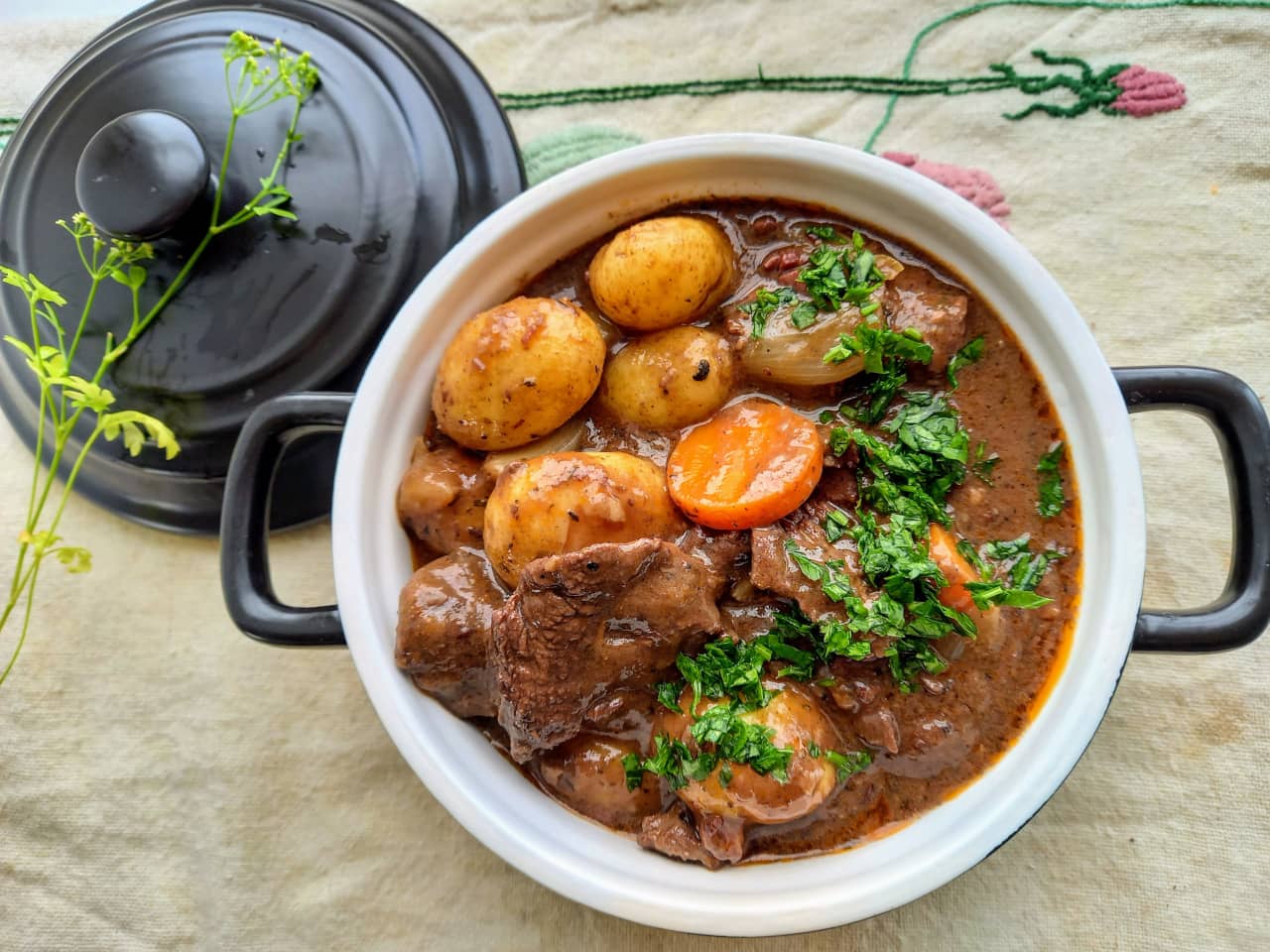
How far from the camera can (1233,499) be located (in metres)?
1.66

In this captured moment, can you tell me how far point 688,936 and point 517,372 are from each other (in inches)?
56.3

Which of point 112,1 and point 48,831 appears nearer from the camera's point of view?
point 48,831

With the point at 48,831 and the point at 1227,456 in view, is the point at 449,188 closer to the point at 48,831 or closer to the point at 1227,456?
the point at 1227,456

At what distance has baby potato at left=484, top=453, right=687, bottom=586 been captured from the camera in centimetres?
160

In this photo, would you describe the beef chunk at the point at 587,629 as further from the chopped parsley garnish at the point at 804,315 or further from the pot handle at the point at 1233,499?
the pot handle at the point at 1233,499

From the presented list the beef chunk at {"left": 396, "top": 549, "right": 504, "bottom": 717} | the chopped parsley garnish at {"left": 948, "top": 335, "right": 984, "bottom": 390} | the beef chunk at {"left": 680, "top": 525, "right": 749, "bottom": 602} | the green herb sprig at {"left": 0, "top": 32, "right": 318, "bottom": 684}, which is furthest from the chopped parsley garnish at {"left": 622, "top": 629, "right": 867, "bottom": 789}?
the green herb sprig at {"left": 0, "top": 32, "right": 318, "bottom": 684}

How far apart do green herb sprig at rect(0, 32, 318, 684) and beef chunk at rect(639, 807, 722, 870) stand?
4.17 feet

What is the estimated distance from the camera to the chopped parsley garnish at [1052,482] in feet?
5.64

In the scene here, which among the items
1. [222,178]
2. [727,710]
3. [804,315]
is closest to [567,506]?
[727,710]

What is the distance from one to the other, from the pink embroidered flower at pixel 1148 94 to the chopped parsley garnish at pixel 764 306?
1214 mm

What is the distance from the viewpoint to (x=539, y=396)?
169 cm

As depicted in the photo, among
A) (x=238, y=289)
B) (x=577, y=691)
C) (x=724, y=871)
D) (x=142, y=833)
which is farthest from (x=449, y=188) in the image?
(x=142, y=833)

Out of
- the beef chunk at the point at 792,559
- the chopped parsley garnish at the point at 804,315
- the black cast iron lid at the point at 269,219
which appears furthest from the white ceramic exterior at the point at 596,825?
the beef chunk at the point at 792,559

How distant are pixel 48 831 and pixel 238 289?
1514 millimetres
